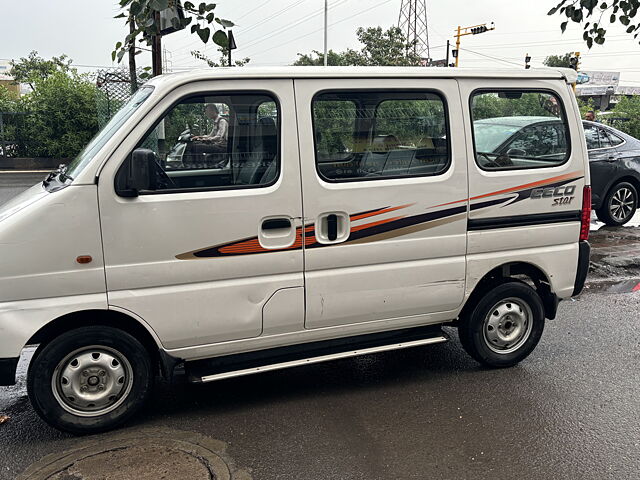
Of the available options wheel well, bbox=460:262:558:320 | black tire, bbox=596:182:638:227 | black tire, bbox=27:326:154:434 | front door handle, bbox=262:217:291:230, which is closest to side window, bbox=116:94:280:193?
front door handle, bbox=262:217:291:230

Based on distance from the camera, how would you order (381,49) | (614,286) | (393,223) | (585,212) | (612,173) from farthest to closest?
(381,49) → (612,173) → (614,286) → (585,212) → (393,223)

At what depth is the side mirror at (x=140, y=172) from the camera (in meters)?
3.56

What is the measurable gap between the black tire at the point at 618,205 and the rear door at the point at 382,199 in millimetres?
7070

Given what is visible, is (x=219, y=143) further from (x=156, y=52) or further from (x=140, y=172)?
(x=156, y=52)

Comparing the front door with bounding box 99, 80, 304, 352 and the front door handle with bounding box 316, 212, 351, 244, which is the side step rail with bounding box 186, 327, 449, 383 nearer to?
the front door with bounding box 99, 80, 304, 352

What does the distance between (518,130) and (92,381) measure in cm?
348

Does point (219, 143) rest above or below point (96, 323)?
above

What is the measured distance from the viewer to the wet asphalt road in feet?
11.7

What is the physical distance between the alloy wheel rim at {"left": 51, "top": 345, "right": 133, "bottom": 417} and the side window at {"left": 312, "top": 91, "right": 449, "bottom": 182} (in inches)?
70.1

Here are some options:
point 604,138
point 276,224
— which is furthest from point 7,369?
point 604,138

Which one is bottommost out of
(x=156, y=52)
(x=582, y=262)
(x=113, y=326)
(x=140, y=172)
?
(x=113, y=326)

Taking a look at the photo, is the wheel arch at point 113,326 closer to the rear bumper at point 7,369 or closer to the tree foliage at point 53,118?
the rear bumper at point 7,369

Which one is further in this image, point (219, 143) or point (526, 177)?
point (526, 177)

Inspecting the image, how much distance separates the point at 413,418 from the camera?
13.6 ft
